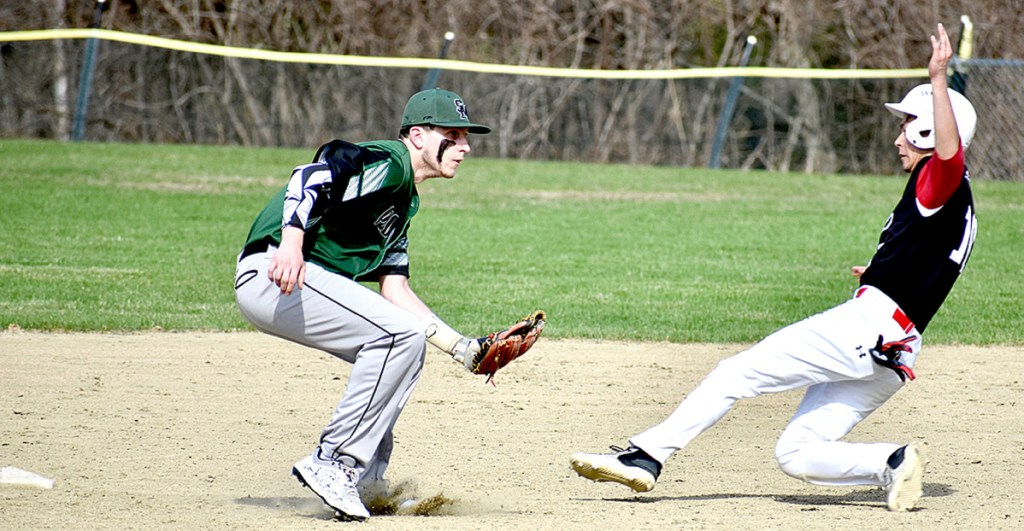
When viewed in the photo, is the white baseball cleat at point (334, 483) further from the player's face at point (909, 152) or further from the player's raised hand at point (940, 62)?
the player's raised hand at point (940, 62)

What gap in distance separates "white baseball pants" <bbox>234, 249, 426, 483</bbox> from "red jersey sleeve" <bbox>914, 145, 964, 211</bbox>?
1.88 meters

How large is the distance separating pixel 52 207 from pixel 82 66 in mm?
4727

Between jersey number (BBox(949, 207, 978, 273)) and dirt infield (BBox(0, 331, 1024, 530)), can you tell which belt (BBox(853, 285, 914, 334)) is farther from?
dirt infield (BBox(0, 331, 1024, 530))

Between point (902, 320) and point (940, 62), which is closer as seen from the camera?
point (940, 62)

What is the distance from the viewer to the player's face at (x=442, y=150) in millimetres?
4793

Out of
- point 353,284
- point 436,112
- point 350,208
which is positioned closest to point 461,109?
point 436,112

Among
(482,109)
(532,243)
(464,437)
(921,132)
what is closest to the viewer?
(921,132)

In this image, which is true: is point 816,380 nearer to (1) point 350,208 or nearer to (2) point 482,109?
(1) point 350,208

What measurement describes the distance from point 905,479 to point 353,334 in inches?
83.2

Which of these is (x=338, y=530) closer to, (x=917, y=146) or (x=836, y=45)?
(x=917, y=146)

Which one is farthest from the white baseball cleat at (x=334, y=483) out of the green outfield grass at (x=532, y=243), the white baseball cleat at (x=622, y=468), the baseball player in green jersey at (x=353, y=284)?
the green outfield grass at (x=532, y=243)

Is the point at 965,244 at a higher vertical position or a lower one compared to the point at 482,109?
higher

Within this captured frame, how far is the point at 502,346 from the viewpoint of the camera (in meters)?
4.84

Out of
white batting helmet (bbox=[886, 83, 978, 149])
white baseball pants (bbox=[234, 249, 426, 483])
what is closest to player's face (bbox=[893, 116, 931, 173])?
white batting helmet (bbox=[886, 83, 978, 149])
